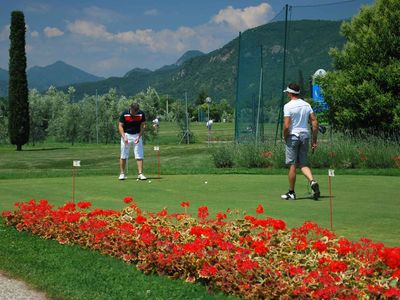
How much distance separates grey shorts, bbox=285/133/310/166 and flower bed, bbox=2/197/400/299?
3.86 m

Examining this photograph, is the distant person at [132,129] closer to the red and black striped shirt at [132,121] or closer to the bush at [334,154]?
the red and black striped shirt at [132,121]

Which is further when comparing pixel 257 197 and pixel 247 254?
pixel 257 197

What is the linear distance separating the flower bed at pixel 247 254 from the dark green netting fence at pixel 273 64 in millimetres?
14961

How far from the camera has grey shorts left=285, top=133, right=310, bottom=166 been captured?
11.1m

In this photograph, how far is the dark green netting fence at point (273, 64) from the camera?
22.7m

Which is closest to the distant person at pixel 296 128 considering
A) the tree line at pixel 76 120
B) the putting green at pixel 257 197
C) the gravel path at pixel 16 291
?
the putting green at pixel 257 197

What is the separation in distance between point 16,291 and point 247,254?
7.29 ft

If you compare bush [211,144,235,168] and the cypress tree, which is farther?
the cypress tree

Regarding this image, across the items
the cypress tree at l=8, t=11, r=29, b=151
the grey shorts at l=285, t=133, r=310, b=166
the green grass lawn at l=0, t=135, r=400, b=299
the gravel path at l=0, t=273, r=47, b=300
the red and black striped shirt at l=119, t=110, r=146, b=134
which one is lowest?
the gravel path at l=0, t=273, r=47, b=300

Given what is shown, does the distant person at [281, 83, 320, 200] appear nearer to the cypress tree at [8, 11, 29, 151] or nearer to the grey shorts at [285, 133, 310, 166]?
the grey shorts at [285, 133, 310, 166]

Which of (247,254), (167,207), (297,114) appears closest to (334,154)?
(297,114)

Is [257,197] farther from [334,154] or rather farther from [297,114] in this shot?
[334,154]

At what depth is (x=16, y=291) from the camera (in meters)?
5.79

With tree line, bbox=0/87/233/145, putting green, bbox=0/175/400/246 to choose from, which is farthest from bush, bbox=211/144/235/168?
tree line, bbox=0/87/233/145
